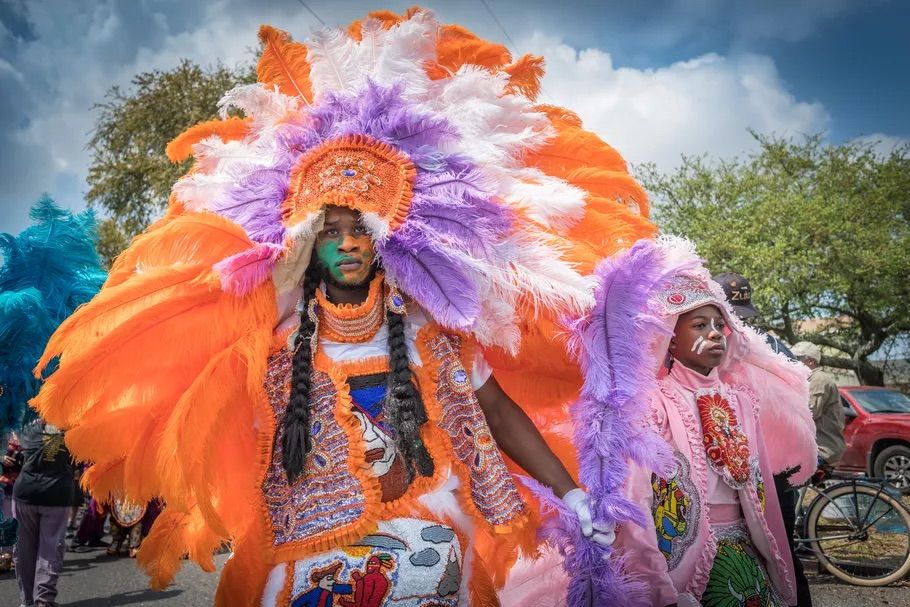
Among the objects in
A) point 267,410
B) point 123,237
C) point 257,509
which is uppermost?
point 123,237

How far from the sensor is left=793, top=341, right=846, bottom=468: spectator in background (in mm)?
6079

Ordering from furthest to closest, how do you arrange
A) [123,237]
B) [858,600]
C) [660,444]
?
[123,237], [858,600], [660,444]

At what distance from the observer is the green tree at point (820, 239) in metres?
19.4

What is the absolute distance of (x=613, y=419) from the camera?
8.01 ft

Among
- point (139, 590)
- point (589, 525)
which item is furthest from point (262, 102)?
point (139, 590)

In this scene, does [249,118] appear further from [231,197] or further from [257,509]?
[257,509]

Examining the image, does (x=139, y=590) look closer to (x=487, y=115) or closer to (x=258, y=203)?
(x=258, y=203)

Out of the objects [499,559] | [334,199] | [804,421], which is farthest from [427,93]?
[804,421]

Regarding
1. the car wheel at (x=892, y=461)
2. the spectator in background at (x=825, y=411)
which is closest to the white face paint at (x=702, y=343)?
the spectator in background at (x=825, y=411)

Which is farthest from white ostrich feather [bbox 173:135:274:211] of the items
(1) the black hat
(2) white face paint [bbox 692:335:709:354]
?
(1) the black hat

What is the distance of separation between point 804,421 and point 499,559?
5.72 ft

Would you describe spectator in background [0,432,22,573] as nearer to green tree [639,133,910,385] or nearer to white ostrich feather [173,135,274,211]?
white ostrich feather [173,135,274,211]

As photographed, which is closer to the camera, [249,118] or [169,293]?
[169,293]

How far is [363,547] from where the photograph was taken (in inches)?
90.4
